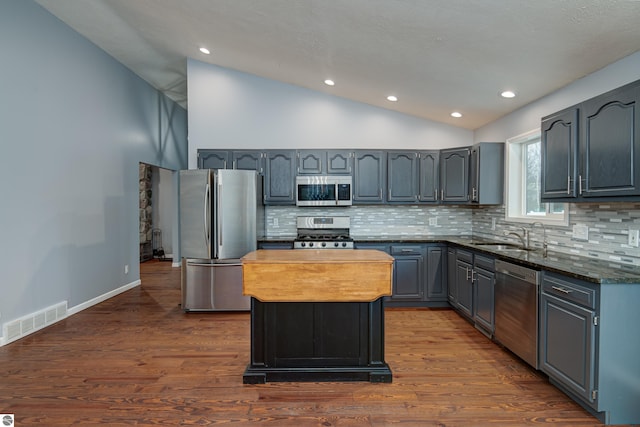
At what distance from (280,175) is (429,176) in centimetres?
220

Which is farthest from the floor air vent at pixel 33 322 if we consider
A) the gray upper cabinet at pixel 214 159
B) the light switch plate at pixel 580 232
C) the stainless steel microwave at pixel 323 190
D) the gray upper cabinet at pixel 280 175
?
the light switch plate at pixel 580 232

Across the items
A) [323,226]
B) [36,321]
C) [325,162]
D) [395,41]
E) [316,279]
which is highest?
[395,41]

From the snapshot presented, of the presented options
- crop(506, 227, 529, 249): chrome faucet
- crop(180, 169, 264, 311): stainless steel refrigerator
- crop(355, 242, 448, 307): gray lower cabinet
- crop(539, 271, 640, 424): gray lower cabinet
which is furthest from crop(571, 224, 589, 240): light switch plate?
crop(180, 169, 264, 311): stainless steel refrigerator

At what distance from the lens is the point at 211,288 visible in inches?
173

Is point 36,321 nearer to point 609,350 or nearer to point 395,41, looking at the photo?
point 395,41

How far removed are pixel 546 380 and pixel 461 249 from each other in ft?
5.61

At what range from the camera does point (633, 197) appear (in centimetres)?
210

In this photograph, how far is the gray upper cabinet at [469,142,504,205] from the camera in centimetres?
426

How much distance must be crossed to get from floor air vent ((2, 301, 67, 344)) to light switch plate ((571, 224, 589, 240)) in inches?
217

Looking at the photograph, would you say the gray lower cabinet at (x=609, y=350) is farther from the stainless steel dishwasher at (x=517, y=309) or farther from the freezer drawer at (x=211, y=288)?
the freezer drawer at (x=211, y=288)

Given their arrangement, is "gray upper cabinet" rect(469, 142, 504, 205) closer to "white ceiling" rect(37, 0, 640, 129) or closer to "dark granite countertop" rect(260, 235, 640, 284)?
"white ceiling" rect(37, 0, 640, 129)

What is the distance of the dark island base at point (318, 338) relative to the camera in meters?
2.63

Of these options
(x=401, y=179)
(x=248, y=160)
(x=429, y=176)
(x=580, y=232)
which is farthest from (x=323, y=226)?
(x=580, y=232)

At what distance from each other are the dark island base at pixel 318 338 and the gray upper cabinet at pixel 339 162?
2641 mm
